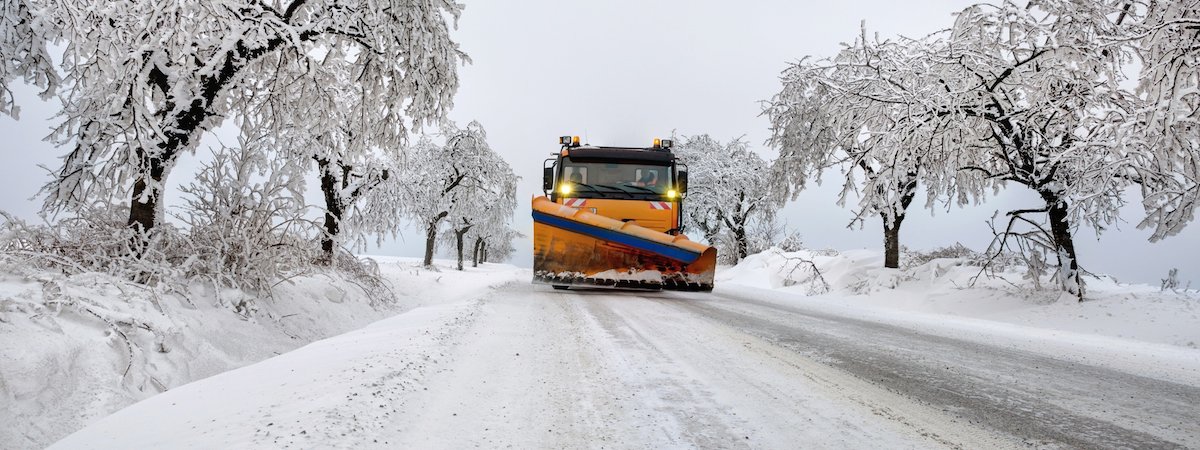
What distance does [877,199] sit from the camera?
9992 mm

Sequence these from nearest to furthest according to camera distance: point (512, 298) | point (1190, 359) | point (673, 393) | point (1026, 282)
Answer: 1. point (673, 393)
2. point (1190, 359)
3. point (512, 298)
4. point (1026, 282)

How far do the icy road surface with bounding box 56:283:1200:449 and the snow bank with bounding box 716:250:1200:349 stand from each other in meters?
3.52

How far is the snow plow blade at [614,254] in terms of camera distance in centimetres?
1001

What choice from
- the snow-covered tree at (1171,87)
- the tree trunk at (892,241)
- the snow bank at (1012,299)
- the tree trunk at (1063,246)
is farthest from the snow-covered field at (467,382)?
the tree trunk at (892,241)

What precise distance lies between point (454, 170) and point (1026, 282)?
24.3 metres

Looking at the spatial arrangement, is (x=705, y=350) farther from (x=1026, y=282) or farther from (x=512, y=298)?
(x=1026, y=282)

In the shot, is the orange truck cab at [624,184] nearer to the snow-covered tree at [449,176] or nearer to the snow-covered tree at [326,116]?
the snow-covered tree at [326,116]

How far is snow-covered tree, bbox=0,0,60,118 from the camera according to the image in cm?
486

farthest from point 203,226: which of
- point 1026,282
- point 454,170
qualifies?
point 454,170

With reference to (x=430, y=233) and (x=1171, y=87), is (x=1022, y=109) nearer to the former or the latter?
(x=1171, y=87)

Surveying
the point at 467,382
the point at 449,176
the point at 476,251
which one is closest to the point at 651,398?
the point at 467,382

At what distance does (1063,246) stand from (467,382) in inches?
388

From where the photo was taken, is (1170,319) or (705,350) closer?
(705,350)

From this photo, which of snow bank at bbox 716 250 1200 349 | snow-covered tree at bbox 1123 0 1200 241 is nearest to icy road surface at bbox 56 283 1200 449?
snow-covered tree at bbox 1123 0 1200 241
